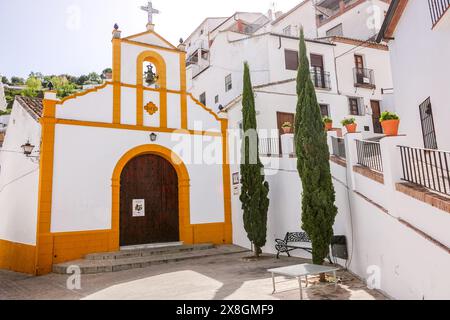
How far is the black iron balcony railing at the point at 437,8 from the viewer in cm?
A: 774

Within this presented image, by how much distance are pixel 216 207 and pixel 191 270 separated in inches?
169

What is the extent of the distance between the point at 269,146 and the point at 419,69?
5911mm

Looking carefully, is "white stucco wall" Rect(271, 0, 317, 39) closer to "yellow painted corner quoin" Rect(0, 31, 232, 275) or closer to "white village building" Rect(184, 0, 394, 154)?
"white village building" Rect(184, 0, 394, 154)

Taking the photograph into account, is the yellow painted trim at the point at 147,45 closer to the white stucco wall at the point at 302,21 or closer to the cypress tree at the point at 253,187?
the cypress tree at the point at 253,187

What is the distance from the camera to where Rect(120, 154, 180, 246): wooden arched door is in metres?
11.6

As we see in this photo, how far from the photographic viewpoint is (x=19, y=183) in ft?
41.0

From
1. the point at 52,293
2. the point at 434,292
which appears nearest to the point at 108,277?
the point at 52,293

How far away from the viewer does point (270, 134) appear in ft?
49.8

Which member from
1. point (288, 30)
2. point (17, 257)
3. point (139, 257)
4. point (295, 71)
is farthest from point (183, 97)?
point (288, 30)

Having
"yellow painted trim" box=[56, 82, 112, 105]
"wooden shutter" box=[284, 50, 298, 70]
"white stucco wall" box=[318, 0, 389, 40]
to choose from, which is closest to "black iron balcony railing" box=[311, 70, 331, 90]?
"wooden shutter" box=[284, 50, 298, 70]

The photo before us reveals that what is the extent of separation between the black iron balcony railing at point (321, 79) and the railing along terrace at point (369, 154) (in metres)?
10.5

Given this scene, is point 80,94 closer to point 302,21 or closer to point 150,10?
point 150,10

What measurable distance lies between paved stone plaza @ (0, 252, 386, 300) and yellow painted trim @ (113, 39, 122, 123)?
531cm

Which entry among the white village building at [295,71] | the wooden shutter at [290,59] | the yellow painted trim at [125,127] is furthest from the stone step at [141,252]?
the wooden shutter at [290,59]
